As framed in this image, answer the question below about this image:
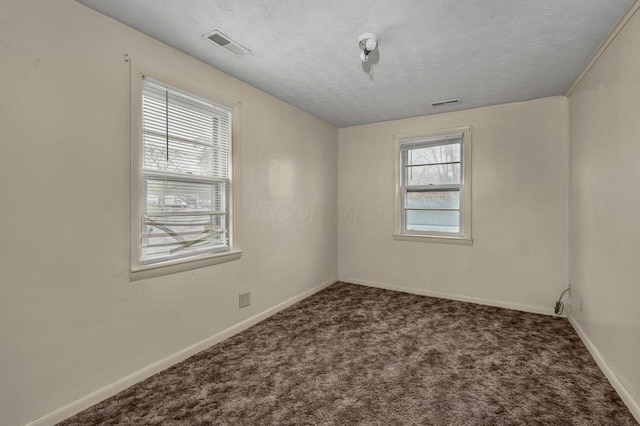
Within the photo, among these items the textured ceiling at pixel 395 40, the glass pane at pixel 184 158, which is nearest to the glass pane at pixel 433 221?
the textured ceiling at pixel 395 40

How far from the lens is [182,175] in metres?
2.43

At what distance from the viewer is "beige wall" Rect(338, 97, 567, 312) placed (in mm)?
3395

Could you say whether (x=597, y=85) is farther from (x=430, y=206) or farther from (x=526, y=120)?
(x=430, y=206)

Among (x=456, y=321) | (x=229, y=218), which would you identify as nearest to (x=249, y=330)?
(x=229, y=218)

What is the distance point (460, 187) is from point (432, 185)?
1.19 feet

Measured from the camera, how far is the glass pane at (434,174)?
4020 millimetres

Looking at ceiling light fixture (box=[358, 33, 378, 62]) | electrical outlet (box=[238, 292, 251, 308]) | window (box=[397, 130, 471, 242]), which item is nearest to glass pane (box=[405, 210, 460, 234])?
window (box=[397, 130, 471, 242])

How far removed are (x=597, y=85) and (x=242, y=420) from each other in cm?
365

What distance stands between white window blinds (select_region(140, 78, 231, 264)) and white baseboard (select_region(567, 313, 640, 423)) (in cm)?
314

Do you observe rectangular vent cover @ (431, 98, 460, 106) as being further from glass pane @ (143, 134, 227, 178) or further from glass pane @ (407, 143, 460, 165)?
glass pane @ (143, 134, 227, 178)

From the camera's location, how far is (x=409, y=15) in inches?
75.2

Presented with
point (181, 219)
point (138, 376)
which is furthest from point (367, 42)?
point (138, 376)

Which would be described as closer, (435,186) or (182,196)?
(182,196)

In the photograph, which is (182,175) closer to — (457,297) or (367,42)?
(367,42)
